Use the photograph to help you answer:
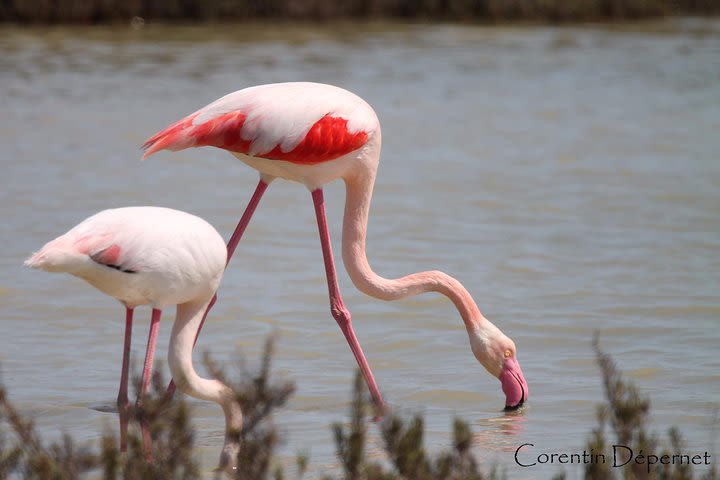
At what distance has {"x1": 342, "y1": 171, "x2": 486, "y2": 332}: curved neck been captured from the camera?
5578 millimetres

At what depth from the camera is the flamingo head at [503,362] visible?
5.48 m

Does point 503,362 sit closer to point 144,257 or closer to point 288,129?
point 288,129

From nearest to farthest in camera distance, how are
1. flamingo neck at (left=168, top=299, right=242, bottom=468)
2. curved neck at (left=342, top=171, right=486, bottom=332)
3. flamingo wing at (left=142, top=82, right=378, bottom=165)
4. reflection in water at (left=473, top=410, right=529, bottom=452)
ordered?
1. flamingo neck at (left=168, top=299, right=242, bottom=468)
2. reflection in water at (left=473, top=410, right=529, bottom=452)
3. flamingo wing at (left=142, top=82, right=378, bottom=165)
4. curved neck at (left=342, top=171, right=486, bottom=332)

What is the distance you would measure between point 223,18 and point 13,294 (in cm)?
1886

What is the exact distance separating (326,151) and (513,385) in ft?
4.42

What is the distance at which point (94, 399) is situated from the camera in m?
5.61

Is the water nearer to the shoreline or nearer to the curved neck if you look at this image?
the curved neck

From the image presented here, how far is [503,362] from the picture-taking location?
5.51 meters

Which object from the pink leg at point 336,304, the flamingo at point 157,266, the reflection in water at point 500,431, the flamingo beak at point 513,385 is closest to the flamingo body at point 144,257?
the flamingo at point 157,266

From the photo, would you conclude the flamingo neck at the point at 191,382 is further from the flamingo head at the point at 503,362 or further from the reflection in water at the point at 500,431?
the flamingo head at the point at 503,362

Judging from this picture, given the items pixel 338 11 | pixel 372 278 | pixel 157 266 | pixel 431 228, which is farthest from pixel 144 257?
pixel 338 11

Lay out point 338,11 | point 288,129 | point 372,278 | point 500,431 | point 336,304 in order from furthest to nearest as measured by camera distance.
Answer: point 338,11 < point 336,304 < point 372,278 < point 288,129 < point 500,431

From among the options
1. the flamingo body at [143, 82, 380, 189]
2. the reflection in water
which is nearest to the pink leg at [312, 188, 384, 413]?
the flamingo body at [143, 82, 380, 189]

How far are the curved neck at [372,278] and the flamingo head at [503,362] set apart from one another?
74 mm
